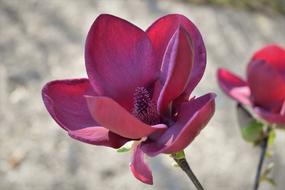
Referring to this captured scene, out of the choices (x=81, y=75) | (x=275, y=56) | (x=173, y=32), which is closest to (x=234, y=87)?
(x=275, y=56)

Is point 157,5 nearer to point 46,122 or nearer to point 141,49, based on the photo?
point 46,122

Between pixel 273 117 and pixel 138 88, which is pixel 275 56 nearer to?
pixel 273 117

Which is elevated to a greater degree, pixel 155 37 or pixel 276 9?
pixel 155 37

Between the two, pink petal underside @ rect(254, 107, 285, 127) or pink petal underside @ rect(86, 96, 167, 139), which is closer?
pink petal underside @ rect(86, 96, 167, 139)

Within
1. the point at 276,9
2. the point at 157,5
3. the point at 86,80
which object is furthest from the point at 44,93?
the point at 276,9

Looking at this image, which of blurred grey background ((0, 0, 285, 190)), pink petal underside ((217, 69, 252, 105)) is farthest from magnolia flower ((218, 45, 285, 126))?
blurred grey background ((0, 0, 285, 190))

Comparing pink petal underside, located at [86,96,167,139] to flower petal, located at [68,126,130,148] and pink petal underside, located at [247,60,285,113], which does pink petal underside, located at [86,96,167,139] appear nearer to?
flower petal, located at [68,126,130,148]

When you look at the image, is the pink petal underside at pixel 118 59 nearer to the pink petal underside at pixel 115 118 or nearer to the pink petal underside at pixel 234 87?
the pink petal underside at pixel 115 118
